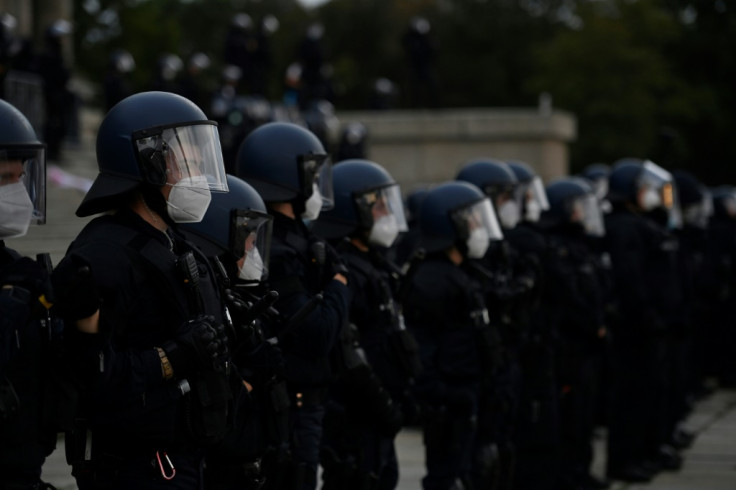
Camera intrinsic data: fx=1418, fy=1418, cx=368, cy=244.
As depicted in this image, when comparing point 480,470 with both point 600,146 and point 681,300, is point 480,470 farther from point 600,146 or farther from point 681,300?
point 600,146

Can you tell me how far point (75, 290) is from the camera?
13.0ft

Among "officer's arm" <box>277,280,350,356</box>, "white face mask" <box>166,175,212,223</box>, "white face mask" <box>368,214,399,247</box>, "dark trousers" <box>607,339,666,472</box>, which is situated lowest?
"dark trousers" <box>607,339,666,472</box>

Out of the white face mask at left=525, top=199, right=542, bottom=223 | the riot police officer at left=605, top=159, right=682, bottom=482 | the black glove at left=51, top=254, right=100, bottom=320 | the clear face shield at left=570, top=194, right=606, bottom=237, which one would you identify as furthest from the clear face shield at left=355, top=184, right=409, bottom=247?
the riot police officer at left=605, top=159, right=682, bottom=482

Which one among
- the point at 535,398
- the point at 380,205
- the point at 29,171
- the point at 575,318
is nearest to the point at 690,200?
the point at 575,318

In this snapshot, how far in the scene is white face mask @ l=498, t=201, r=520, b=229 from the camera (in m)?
8.95

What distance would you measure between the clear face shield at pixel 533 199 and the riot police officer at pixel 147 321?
4.89 m

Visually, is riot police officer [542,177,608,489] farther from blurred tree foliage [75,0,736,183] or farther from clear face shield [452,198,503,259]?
blurred tree foliage [75,0,736,183]

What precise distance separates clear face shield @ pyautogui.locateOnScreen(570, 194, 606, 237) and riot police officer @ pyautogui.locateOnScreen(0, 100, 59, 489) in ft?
19.4

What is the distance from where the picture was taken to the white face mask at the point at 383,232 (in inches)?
274

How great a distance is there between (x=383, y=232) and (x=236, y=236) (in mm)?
1495

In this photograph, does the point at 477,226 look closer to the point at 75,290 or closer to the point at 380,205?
the point at 380,205

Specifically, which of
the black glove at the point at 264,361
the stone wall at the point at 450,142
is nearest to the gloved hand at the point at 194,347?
the black glove at the point at 264,361

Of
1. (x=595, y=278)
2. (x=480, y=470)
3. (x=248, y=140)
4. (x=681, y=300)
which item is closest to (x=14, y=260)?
(x=248, y=140)

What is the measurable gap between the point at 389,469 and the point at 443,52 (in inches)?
1924
